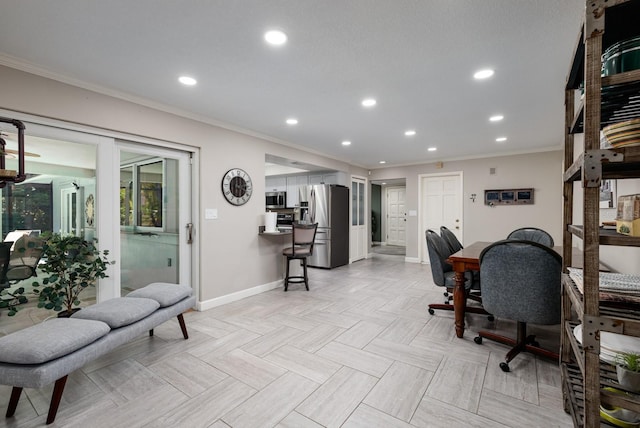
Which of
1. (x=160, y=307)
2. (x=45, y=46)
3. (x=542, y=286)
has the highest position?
(x=45, y=46)

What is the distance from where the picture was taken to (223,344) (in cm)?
256

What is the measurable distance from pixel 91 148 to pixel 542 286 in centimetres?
395

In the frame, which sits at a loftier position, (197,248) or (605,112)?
(605,112)

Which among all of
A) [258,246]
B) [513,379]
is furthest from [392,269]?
[513,379]

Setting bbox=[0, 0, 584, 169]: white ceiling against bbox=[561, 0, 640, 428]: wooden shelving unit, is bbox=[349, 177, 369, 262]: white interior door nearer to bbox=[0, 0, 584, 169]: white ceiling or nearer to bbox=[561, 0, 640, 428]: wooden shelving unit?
bbox=[0, 0, 584, 169]: white ceiling

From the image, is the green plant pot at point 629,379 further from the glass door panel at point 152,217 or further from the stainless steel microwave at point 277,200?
the stainless steel microwave at point 277,200

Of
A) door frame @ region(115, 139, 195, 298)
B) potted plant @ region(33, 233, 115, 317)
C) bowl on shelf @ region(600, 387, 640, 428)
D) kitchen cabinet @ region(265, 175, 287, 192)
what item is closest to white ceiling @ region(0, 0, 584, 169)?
door frame @ region(115, 139, 195, 298)

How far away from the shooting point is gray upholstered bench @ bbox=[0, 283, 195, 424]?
1.51 metres

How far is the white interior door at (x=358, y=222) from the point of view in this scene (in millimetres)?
6736

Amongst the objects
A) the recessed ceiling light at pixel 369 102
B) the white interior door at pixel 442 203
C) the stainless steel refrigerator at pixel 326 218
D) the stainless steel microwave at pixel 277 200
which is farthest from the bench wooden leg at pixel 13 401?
the white interior door at pixel 442 203

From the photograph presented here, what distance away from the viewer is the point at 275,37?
6.25 feet

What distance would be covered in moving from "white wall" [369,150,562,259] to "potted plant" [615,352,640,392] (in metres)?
5.00

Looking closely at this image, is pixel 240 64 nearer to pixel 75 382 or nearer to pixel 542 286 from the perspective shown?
pixel 75 382

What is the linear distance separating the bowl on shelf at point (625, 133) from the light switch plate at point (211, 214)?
138 inches
